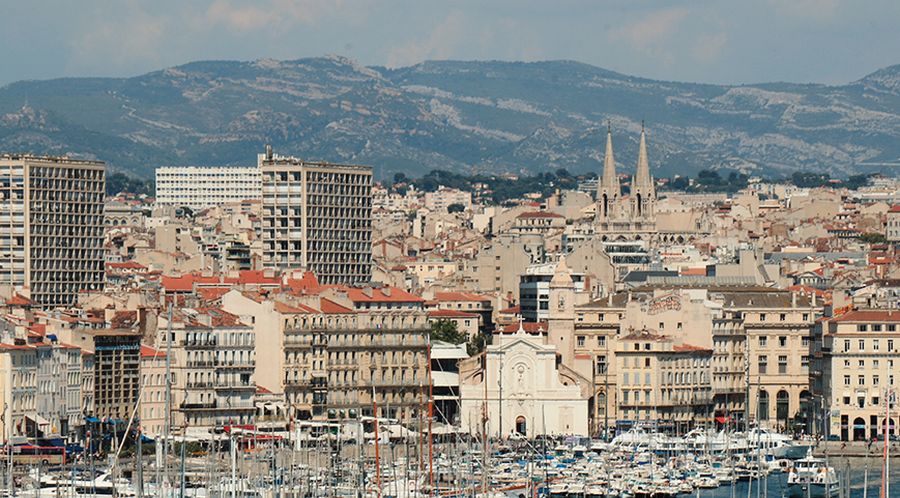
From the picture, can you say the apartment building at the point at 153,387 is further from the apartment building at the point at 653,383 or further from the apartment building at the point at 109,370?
the apartment building at the point at 653,383

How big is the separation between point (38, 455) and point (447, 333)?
38031mm

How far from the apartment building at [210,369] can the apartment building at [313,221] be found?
121ft

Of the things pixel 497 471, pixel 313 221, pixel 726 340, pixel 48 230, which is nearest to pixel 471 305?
pixel 313 221

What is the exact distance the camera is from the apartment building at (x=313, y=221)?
130m

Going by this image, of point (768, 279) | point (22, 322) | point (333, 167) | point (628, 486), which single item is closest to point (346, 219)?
point (333, 167)

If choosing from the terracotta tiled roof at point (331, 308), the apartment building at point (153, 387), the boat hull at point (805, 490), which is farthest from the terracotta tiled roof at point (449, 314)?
the boat hull at point (805, 490)

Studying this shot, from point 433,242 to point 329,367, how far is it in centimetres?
9696

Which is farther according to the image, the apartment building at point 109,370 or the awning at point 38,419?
the apartment building at point 109,370

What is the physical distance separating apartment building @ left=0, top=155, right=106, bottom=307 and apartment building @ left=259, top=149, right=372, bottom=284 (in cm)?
983

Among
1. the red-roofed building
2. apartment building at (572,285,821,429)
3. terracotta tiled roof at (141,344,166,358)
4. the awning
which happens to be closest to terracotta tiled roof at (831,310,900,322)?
apartment building at (572,285,821,429)

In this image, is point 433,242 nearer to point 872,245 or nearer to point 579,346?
point 872,245

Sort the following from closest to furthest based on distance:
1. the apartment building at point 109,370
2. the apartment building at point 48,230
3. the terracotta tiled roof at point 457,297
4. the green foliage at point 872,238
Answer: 1. the apartment building at point 109,370
2. the apartment building at point 48,230
3. the terracotta tiled roof at point 457,297
4. the green foliage at point 872,238

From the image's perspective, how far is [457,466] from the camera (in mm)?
71250

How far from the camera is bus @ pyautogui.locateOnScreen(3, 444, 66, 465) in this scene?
75.8 m
